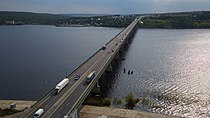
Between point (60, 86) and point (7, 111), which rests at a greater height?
point (60, 86)

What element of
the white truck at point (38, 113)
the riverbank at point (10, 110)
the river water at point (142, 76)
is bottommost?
the river water at point (142, 76)

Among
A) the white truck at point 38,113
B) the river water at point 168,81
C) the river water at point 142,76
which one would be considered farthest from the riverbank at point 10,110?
the river water at point 168,81

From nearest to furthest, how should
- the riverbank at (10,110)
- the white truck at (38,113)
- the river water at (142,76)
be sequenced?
the white truck at (38,113) < the riverbank at (10,110) < the river water at (142,76)

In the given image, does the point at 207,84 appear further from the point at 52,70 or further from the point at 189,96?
the point at 52,70

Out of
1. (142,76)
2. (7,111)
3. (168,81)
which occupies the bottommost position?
(142,76)

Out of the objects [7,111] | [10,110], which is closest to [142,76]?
[10,110]

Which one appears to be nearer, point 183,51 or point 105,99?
point 105,99

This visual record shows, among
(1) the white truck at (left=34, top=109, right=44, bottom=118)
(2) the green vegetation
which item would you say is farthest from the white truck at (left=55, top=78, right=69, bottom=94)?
(1) the white truck at (left=34, top=109, right=44, bottom=118)

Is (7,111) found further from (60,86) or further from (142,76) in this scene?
(142,76)

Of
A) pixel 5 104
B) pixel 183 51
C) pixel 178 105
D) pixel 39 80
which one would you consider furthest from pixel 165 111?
pixel 183 51

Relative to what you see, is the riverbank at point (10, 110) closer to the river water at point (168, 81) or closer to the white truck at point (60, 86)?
the white truck at point (60, 86)

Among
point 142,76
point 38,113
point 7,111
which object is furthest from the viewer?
point 142,76
